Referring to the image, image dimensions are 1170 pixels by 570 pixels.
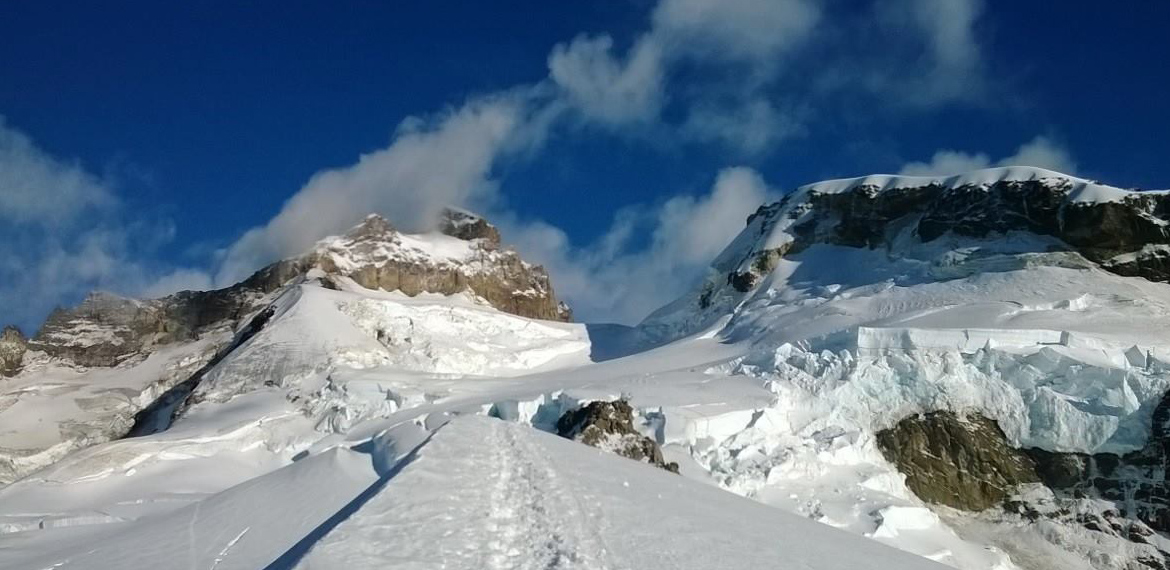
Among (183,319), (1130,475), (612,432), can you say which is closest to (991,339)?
(1130,475)

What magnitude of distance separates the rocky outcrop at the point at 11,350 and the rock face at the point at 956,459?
246ft

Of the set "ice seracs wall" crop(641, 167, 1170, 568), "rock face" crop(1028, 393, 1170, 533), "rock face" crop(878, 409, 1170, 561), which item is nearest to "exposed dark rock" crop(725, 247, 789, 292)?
"ice seracs wall" crop(641, 167, 1170, 568)

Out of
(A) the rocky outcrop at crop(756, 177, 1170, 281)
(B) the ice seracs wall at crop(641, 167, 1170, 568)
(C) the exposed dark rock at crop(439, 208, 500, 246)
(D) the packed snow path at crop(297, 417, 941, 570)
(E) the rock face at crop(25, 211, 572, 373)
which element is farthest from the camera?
(C) the exposed dark rock at crop(439, 208, 500, 246)

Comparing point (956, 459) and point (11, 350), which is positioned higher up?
point (11, 350)

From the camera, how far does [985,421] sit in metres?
33.9

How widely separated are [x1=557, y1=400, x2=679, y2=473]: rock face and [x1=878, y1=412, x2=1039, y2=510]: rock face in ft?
33.5

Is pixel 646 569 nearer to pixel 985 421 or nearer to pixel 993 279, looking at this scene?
pixel 985 421

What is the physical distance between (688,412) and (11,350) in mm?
70838

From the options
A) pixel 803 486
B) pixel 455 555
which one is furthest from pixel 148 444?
pixel 455 555

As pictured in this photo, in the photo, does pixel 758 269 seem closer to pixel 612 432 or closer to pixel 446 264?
pixel 446 264

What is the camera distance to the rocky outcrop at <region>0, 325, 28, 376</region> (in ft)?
246

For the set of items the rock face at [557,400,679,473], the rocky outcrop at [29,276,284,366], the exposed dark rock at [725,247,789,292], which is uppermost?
the rocky outcrop at [29,276,284,366]

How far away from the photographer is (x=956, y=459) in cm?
3328

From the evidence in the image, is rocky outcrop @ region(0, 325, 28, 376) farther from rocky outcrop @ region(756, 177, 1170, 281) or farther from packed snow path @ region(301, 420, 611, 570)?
packed snow path @ region(301, 420, 611, 570)
